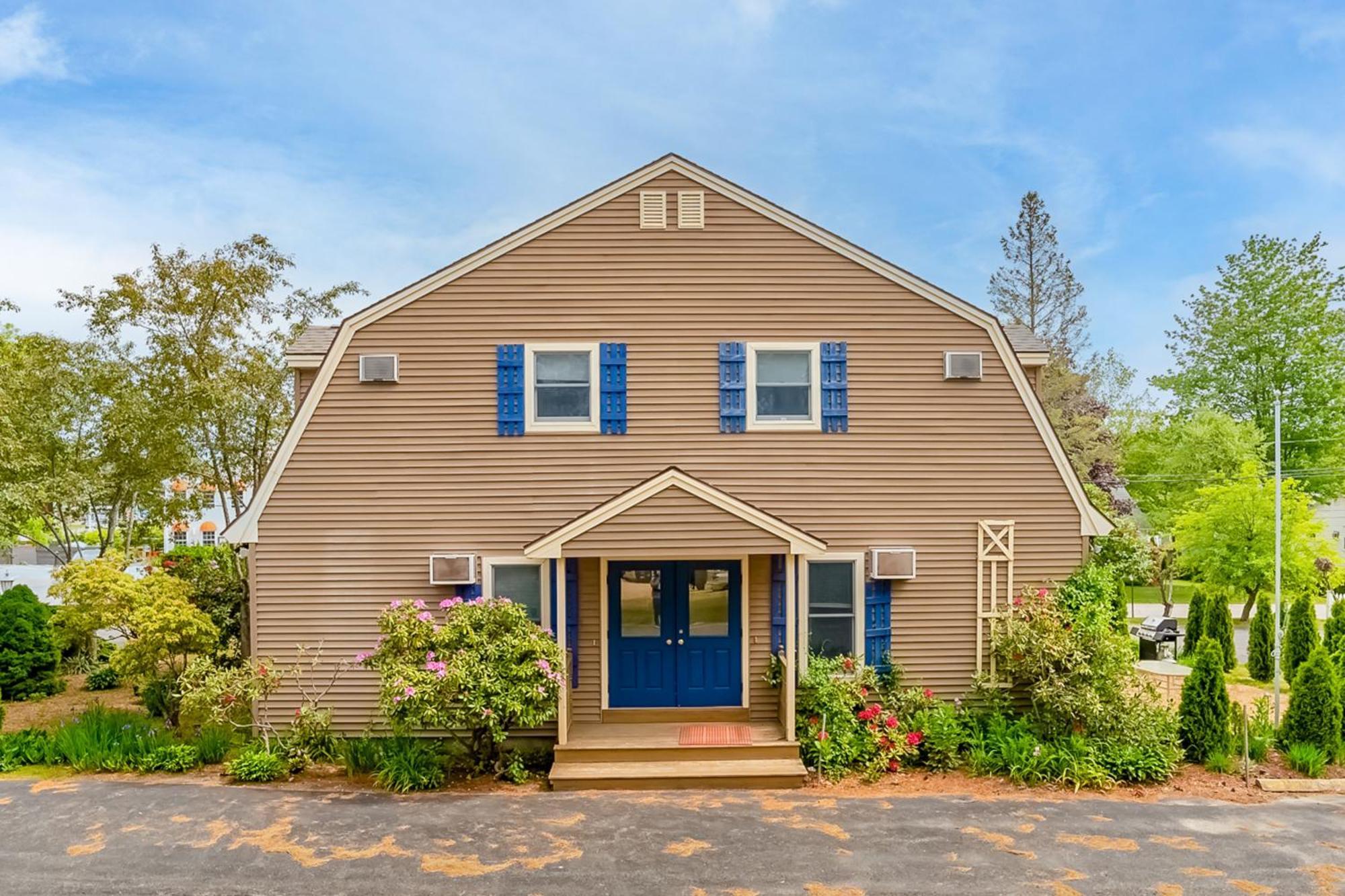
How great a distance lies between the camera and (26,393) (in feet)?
47.5

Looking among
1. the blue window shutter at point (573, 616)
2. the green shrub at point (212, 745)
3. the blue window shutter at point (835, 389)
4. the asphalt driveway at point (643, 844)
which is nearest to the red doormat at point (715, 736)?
the asphalt driveway at point (643, 844)

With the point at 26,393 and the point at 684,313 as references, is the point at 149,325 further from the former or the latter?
the point at 684,313

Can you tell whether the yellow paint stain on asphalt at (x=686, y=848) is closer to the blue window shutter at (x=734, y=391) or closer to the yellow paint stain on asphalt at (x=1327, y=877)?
the blue window shutter at (x=734, y=391)

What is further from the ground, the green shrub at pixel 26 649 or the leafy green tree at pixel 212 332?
the leafy green tree at pixel 212 332

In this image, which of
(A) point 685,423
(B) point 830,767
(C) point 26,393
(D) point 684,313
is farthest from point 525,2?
Result: (B) point 830,767

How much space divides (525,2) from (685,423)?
9008 mm

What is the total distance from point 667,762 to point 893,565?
3783 mm

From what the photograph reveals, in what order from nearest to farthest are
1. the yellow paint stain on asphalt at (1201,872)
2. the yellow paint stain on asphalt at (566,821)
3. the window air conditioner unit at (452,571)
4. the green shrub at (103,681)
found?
the yellow paint stain on asphalt at (1201,872)
the yellow paint stain on asphalt at (566,821)
the window air conditioner unit at (452,571)
the green shrub at (103,681)

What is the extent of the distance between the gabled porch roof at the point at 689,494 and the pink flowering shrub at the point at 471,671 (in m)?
0.89

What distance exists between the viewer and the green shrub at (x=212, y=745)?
8969mm

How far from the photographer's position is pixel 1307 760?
8.44 meters

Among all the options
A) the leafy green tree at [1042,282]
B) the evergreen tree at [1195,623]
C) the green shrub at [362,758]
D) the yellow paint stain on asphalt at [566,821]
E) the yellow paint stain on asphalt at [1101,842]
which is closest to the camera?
the yellow paint stain on asphalt at [1101,842]

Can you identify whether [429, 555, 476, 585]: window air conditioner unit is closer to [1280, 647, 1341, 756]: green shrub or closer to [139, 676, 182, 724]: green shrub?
[139, 676, 182, 724]: green shrub

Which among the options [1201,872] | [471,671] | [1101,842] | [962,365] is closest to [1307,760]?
[1201,872]
